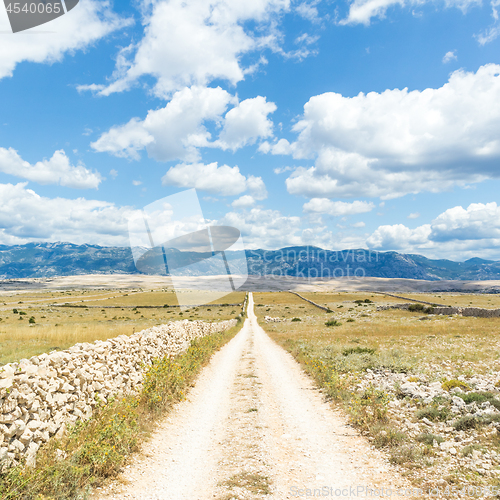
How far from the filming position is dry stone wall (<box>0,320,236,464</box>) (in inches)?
242

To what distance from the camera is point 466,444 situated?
26.1 feet

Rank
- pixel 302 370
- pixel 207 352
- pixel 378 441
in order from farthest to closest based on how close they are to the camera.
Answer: pixel 207 352 < pixel 302 370 < pixel 378 441

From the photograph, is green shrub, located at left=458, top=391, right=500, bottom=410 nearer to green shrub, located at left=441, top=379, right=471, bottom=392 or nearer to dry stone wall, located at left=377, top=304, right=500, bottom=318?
green shrub, located at left=441, top=379, right=471, bottom=392

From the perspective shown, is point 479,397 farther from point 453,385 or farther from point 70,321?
point 70,321

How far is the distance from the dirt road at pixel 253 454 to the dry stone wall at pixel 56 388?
2002 millimetres

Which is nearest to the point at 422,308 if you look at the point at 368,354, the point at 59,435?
the point at 368,354

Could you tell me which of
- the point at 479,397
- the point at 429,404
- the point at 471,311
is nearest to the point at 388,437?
the point at 429,404

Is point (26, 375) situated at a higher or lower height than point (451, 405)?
higher

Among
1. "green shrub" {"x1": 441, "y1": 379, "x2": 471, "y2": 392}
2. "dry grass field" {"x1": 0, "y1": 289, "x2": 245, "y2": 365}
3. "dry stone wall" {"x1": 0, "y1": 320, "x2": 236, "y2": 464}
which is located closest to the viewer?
"dry stone wall" {"x1": 0, "y1": 320, "x2": 236, "y2": 464}

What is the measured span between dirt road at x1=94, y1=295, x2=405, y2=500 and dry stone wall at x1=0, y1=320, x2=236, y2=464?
2.00 metres

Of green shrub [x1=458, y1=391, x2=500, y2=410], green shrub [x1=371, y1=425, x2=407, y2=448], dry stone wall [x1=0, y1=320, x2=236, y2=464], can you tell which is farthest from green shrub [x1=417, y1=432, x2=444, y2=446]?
dry stone wall [x1=0, y1=320, x2=236, y2=464]

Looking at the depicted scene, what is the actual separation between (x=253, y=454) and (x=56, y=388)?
5.52 m

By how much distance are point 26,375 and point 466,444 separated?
36.2ft

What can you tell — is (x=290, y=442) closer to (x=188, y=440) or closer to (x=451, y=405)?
(x=188, y=440)
